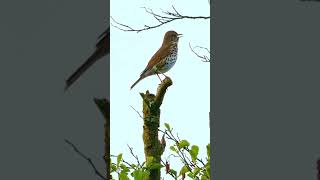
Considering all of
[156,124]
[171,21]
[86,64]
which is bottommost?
[156,124]

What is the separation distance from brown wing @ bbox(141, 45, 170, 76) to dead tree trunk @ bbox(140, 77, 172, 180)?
0.06 m

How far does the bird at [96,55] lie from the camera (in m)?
1.56

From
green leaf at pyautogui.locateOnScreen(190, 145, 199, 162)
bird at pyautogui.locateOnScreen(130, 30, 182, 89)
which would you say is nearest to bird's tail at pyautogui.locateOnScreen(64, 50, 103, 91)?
bird at pyautogui.locateOnScreen(130, 30, 182, 89)

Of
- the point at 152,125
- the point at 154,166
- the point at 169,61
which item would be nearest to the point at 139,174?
the point at 154,166

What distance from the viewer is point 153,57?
168 cm

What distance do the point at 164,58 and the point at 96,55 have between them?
22 cm

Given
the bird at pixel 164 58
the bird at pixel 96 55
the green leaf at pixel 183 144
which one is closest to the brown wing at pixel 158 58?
the bird at pixel 164 58

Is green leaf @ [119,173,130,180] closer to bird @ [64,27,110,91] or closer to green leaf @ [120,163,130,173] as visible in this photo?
green leaf @ [120,163,130,173]

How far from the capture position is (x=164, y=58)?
167cm

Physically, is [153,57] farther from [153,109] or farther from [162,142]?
[162,142]

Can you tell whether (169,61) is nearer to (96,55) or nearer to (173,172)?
(96,55)

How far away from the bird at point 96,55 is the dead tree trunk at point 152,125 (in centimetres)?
19
